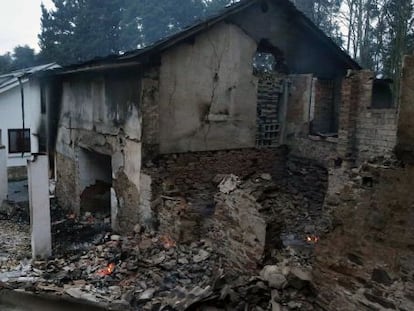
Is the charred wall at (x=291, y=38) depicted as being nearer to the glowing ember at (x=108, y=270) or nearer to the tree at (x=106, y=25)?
the glowing ember at (x=108, y=270)

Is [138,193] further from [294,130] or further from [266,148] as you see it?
[294,130]

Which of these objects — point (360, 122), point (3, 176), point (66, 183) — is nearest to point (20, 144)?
point (3, 176)

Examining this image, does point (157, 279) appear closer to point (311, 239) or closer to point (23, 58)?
point (311, 239)

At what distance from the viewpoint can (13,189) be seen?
1809 cm

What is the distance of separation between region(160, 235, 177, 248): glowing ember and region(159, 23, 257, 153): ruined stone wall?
81.3 inches

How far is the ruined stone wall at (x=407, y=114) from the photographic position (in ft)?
13.4

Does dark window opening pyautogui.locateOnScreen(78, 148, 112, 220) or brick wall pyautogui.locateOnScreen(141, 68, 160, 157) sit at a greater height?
brick wall pyautogui.locateOnScreen(141, 68, 160, 157)

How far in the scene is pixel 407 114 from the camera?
411 cm

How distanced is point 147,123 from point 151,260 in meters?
3.09

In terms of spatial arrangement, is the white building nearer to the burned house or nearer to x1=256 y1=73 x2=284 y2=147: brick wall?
the burned house

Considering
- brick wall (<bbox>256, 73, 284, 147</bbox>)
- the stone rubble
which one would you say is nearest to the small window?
the stone rubble

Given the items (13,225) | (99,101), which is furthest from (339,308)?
(13,225)

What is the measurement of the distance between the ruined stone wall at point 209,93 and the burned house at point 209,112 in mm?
25

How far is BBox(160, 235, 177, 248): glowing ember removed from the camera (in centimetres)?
841
